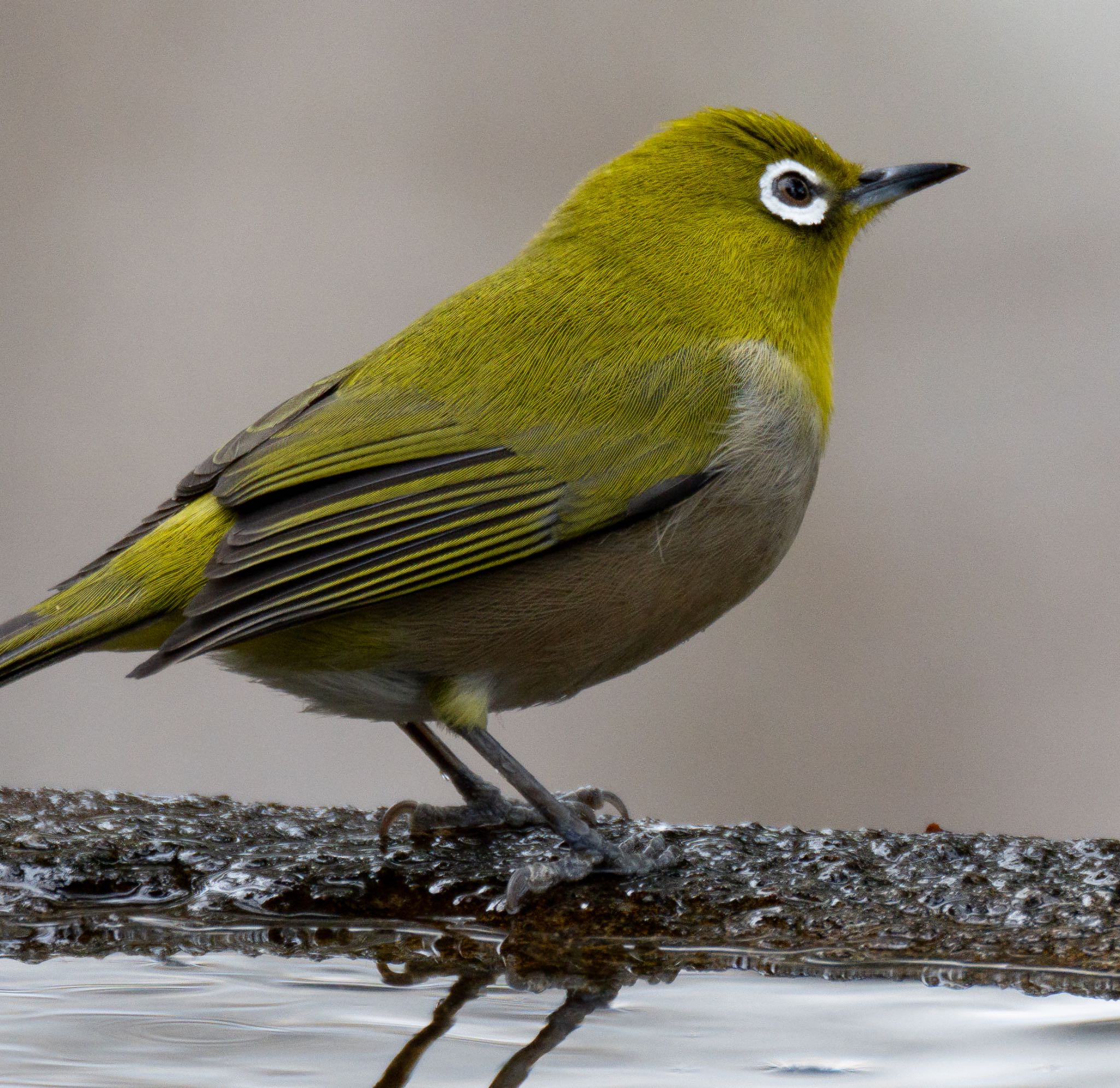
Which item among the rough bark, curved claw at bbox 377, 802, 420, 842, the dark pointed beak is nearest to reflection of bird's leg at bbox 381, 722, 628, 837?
curved claw at bbox 377, 802, 420, 842

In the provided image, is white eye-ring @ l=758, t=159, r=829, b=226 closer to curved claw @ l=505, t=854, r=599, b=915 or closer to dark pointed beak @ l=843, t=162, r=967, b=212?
dark pointed beak @ l=843, t=162, r=967, b=212

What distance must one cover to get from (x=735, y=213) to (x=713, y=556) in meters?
1.10

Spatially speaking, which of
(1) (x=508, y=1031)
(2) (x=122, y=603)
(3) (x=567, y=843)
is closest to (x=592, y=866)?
(3) (x=567, y=843)

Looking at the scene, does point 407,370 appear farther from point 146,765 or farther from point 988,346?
point 988,346

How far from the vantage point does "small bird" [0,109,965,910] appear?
380 centimetres

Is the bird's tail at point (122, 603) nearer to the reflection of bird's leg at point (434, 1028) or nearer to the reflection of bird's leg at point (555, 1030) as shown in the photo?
the reflection of bird's leg at point (434, 1028)

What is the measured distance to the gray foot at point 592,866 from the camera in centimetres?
344

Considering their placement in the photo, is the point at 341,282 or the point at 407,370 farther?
the point at 341,282

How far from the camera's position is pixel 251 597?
12.0 ft

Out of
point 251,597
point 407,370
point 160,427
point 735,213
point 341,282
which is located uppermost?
point 341,282

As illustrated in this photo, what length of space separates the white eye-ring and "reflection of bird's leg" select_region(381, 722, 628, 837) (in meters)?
1.64

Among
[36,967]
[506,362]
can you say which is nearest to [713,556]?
[506,362]

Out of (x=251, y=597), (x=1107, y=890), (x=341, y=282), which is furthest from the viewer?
(x=341, y=282)

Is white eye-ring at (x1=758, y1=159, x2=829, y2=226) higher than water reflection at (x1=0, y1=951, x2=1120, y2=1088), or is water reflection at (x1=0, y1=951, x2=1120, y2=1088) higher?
white eye-ring at (x1=758, y1=159, x2=829, y2=226)
